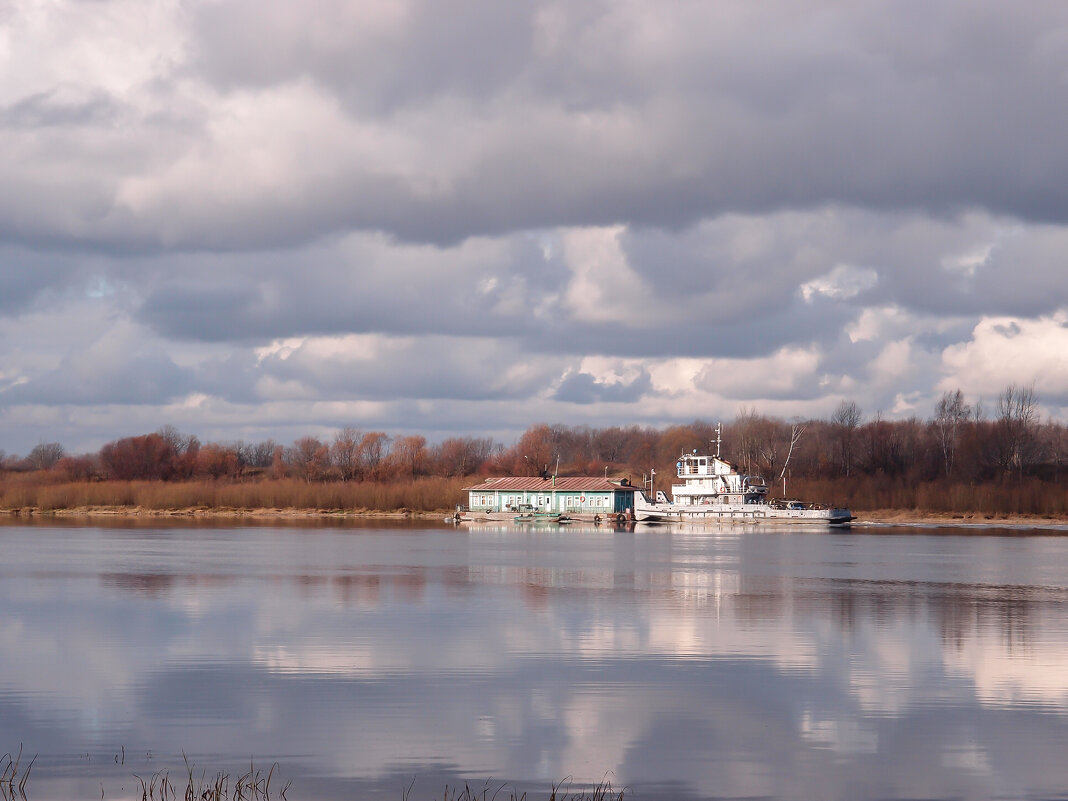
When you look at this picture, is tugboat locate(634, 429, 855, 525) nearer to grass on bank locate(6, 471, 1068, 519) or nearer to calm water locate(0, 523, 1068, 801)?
grass on bank locate(6, 471, 1068, 519)

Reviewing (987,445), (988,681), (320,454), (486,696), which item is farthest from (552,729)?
(320,454)

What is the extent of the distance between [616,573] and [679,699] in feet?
83.0

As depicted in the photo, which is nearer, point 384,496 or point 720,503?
point 720,503

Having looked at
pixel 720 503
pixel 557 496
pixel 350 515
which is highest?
pixel 557 496

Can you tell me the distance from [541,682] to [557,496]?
86193mm

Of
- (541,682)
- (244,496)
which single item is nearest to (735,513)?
(244,496)

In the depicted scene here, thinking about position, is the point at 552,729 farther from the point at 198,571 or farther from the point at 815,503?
the point at 815,503

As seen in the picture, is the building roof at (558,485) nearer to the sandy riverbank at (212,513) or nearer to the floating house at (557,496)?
the floating house at (557,496)

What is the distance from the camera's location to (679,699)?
17656mm

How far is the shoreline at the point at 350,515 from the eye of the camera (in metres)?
99.4

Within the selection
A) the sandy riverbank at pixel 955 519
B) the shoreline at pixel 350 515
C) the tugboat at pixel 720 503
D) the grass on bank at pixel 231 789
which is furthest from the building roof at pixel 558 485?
the grass on bank at pixel 231 789

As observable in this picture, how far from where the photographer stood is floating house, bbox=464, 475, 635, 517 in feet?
341

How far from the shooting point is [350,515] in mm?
113688

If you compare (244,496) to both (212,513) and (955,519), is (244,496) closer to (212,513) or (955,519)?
(212,513)
